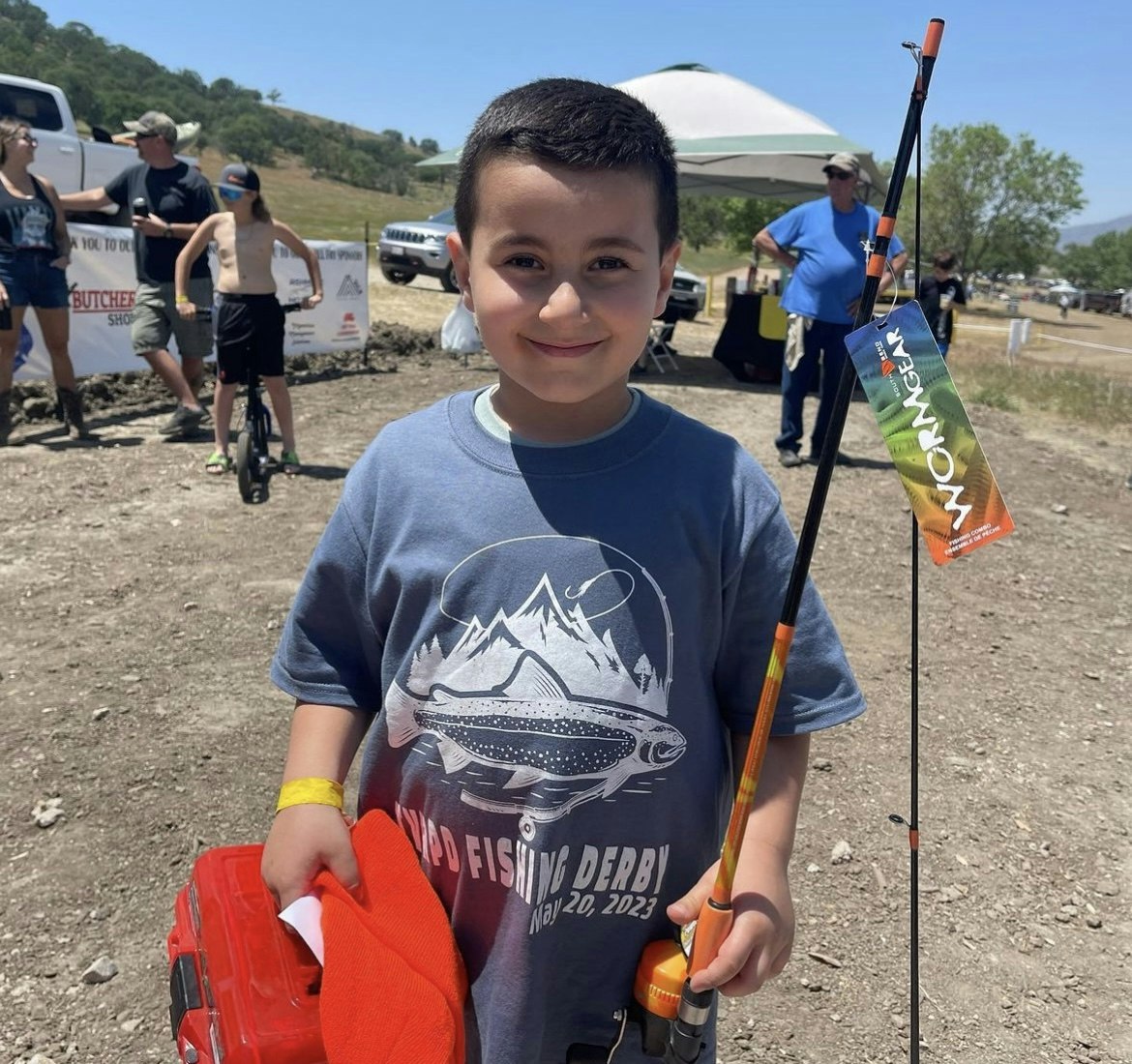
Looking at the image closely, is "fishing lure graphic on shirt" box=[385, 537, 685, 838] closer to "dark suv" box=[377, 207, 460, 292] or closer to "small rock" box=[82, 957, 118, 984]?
"small rock" box=[82, 957, 118, 984]

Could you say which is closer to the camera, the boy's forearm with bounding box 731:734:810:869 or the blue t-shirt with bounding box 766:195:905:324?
the boy's forearm with bounding box 731:734:810:869

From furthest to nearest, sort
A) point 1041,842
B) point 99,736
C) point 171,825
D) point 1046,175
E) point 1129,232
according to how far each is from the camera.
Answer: point 1129,232 → point 1046,175 → point 99,736 → point 1041,842 → point 171,825

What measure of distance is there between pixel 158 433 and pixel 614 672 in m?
6.84

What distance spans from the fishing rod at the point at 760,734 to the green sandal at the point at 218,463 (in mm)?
5691

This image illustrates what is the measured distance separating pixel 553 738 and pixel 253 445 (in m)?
5.06

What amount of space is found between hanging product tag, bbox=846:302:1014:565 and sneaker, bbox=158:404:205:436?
21.6ft

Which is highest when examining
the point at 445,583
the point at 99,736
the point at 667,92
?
the point at 667,92

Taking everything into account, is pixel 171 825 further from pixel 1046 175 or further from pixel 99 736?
pixel 1046 175

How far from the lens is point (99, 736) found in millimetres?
3271

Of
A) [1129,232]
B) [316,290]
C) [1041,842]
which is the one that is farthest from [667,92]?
[1129,232]

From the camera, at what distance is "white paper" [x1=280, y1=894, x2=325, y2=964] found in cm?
115

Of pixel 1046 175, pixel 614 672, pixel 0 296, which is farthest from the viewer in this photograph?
pixel 1046 175

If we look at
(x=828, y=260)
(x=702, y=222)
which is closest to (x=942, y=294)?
(x=828, y=260)

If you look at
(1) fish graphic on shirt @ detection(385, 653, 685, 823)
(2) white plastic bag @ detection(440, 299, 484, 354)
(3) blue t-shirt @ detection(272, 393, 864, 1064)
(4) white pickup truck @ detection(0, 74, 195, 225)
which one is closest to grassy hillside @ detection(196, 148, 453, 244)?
(4) white pickup truck @ detection(0, 74, 195, 225)
